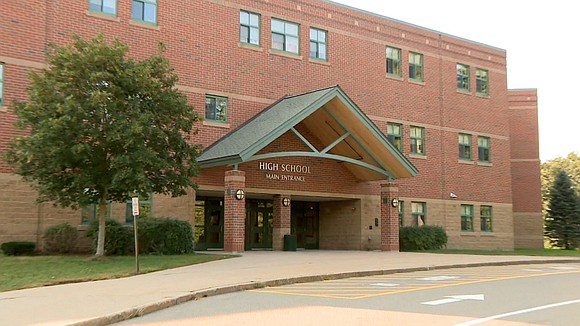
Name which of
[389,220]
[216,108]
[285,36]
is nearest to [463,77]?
[389,220]

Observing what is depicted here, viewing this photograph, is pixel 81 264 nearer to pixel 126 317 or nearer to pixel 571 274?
pixel 126 317

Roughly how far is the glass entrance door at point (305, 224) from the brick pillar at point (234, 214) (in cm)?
804

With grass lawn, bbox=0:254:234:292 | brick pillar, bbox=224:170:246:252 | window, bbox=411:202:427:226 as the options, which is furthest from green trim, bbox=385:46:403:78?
grass lawn, bbox=0:254:234:292

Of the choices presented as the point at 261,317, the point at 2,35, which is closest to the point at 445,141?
the point at 2,35

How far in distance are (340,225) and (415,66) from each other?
9.78 meters

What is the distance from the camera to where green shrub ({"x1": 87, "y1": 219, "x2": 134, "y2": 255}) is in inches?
829

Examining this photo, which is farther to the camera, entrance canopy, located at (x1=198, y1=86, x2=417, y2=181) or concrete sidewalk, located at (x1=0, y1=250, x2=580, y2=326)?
entrance canopy, located at (x1=198, y1=86, x2=417, y2=181)

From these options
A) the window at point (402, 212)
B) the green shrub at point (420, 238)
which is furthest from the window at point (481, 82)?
the green shrub at point (420, 238)

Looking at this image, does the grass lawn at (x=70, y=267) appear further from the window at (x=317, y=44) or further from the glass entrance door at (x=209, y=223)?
the window at (x=317, y=44)

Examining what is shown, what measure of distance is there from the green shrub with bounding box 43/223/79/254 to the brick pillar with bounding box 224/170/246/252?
5.40 meters

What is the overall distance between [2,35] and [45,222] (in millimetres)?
6545

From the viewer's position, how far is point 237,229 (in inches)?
888

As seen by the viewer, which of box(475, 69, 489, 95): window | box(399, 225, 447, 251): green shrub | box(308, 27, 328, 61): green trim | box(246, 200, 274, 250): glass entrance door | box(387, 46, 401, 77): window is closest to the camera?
box(246, 200, 274, 250): glass entrance door

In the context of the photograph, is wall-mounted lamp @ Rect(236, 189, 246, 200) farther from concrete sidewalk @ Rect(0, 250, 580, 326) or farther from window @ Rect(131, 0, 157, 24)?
window @ Rect(131, 0, 157, 24)
